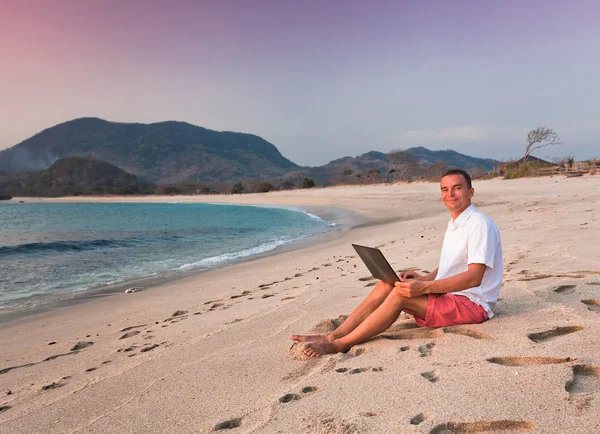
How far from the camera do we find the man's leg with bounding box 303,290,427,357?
286 centimetres

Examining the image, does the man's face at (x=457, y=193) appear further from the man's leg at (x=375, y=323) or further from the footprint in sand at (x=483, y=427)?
the footprint in sand at (x=483, y=427)

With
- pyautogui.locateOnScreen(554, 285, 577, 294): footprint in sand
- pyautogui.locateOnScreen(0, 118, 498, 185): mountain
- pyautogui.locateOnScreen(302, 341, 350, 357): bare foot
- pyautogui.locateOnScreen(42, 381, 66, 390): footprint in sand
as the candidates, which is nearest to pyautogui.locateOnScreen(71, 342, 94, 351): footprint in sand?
pyautogui.locateOnScreen(42, 381, 66, 390): footprint in sand

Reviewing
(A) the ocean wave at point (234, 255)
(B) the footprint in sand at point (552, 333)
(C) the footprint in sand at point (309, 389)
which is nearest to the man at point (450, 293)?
(B) the footprint in sand at point (552, 333)

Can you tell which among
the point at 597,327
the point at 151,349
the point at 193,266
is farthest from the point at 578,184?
the point at 151,349

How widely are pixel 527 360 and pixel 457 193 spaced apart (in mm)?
1165

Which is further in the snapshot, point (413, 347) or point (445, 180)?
point (445, 180)

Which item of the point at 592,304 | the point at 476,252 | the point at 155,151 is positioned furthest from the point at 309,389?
the point at 155,151

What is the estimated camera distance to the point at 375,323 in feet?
9.53

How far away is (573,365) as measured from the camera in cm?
212

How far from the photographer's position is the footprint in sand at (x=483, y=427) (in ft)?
5.51

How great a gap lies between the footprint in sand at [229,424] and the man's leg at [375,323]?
0.86 m

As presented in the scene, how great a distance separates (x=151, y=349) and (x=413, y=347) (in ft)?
7.77

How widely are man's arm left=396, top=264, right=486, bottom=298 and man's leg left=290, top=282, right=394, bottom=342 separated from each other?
0.89 feet

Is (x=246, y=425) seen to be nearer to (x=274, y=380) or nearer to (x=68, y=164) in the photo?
(x=274, y=380)
